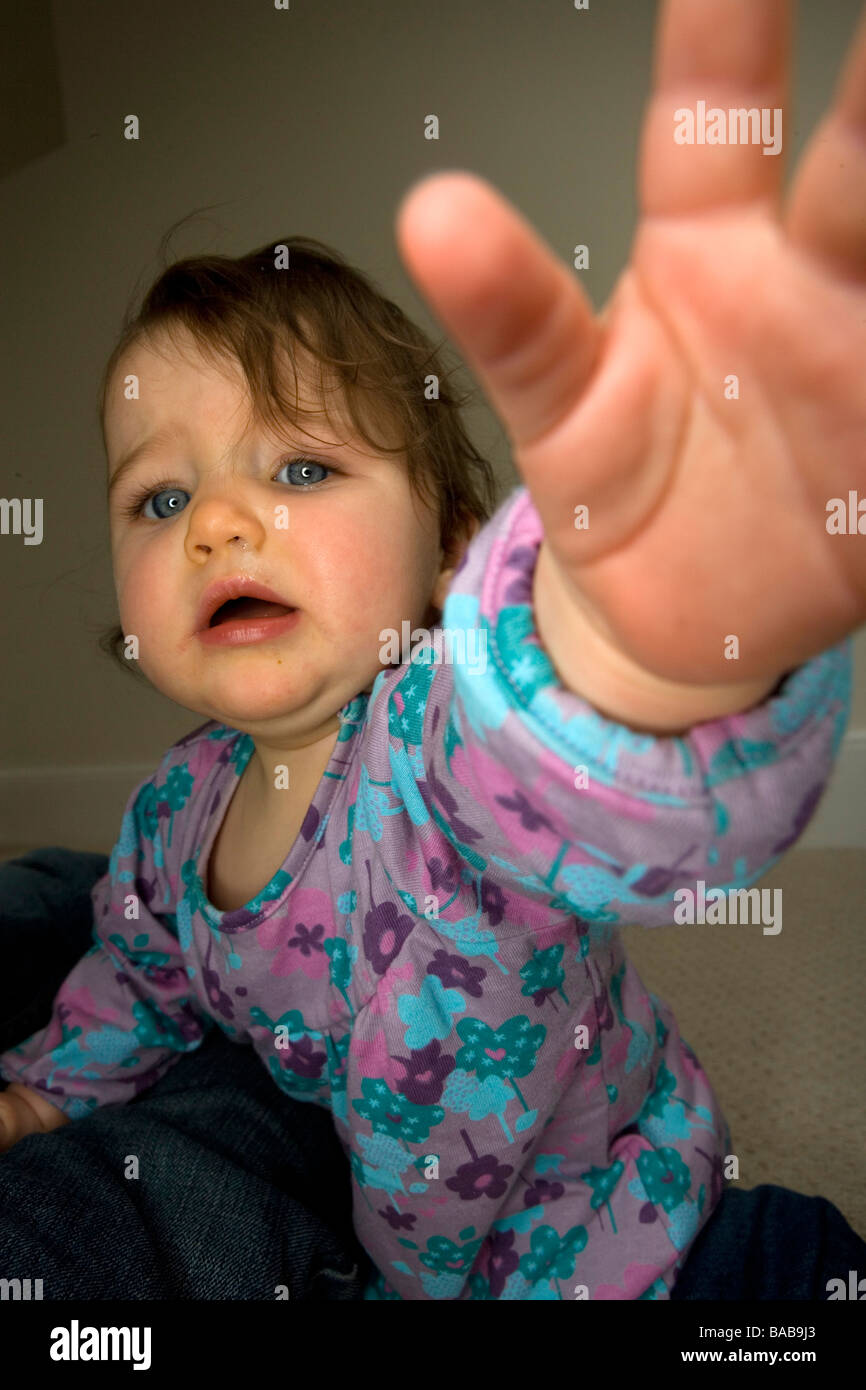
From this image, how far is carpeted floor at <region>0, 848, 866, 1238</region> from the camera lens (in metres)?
0.92

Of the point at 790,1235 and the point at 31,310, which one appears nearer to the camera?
the point at 790,1235

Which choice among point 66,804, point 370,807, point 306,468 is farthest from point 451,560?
point 66,804

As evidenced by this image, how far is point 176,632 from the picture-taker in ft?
2.22

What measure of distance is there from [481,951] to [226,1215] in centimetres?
28

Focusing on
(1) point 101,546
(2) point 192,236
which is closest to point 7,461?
(1) point 101,546

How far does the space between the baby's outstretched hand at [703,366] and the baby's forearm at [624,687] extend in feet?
0.07

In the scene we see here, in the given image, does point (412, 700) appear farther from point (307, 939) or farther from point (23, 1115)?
point (23, 1115)

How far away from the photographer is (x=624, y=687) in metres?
0.38

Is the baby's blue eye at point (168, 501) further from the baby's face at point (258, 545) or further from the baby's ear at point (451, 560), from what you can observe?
the baby's ear at point (451, 560)

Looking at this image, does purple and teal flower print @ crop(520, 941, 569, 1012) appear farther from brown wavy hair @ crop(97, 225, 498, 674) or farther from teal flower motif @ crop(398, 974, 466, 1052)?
brown wavy hair @ crop(97, 225, 498, 674)

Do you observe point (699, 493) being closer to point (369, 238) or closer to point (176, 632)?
point (176, 632)

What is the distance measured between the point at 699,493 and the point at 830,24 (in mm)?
1645

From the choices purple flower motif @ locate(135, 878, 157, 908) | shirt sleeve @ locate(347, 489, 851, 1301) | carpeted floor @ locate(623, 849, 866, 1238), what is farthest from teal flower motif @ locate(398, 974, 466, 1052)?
carpeted floor @ locate(623, 849, 866, 1238)

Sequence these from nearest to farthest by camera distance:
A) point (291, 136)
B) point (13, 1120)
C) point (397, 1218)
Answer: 1. point (397, 1218)
2. point (13, 1120)
3. point (291, 136)
